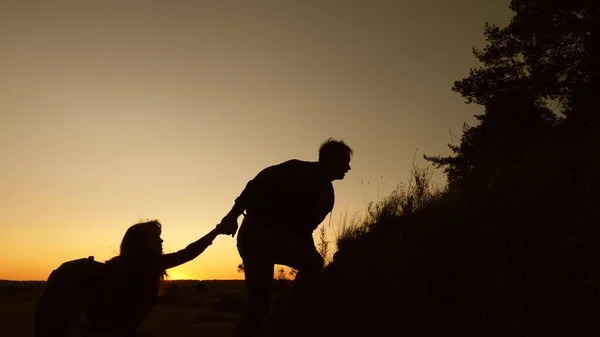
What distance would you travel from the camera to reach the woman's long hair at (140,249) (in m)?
3.89

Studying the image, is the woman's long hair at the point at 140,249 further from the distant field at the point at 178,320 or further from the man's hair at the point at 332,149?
the distant field at the point at 178,320

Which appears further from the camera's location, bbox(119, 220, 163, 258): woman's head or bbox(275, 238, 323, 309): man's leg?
bbox(275, 238, 323, 309): man's leg

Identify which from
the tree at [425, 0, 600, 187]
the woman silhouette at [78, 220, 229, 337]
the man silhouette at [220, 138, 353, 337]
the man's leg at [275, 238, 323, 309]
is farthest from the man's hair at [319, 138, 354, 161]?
the tree at [425, 0, 600, 187]

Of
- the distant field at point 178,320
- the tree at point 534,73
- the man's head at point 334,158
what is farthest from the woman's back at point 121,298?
the tree at point 534,73

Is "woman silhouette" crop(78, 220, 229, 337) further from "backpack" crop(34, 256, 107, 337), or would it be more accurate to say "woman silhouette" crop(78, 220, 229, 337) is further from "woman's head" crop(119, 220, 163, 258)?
"backpack" crop(34, 256, 107, 337)

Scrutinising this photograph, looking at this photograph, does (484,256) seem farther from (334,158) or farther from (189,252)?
(189,252)

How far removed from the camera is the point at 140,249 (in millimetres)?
3928

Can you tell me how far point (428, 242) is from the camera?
567cm

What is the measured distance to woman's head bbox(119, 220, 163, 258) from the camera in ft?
12.8

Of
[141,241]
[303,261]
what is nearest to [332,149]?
[303,261]

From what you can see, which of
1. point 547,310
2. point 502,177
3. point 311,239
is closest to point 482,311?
point 547,310

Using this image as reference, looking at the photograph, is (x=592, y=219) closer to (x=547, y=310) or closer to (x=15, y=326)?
(x=547, y=310)

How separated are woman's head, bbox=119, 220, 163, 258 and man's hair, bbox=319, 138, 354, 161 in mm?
1623

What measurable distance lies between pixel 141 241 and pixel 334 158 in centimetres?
182
